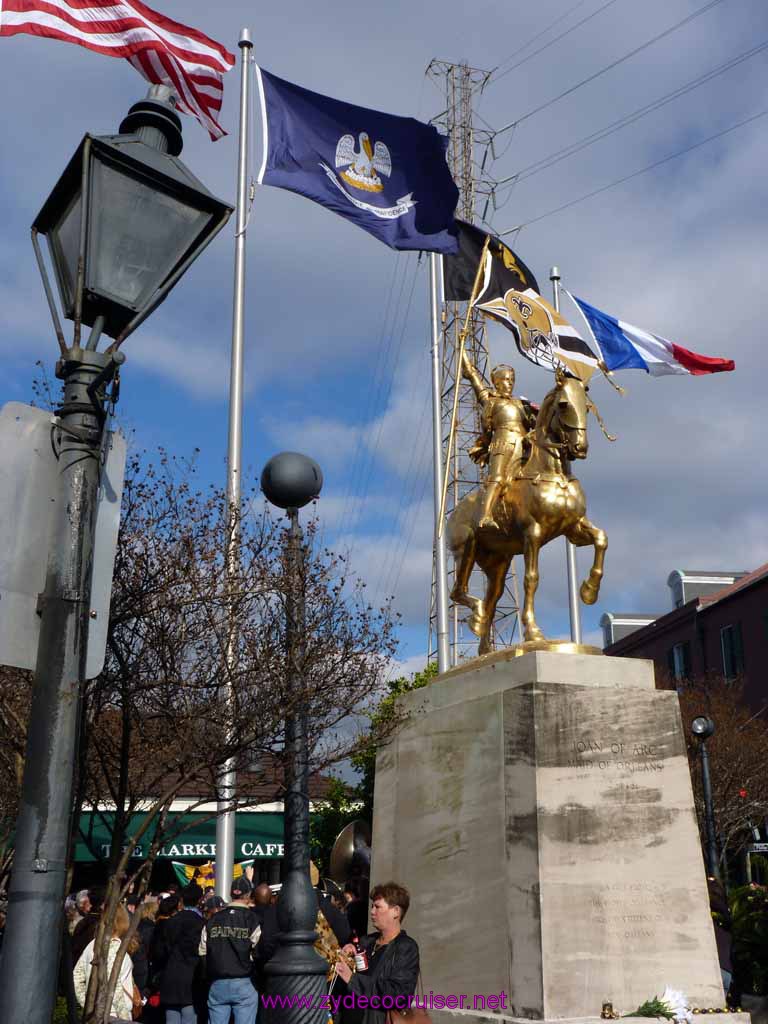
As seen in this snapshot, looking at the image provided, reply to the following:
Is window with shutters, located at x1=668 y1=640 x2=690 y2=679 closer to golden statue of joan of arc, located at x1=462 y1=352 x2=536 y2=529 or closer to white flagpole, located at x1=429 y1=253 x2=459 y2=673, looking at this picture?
white flagpole, located at x1=429 y1=253 x2=459 y2=673

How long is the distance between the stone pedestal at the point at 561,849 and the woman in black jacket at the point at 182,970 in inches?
96.3

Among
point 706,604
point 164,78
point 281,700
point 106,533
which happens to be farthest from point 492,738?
point 706,604

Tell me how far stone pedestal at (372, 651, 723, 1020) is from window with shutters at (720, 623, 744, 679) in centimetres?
3012

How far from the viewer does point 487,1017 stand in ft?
23.6

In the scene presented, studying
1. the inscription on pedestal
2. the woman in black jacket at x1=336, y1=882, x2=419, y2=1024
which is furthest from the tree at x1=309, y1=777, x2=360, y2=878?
the woman in black jacket at x1=336, y1=882, x2=419, y2=1024

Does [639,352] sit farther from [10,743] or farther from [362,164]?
[10,743]

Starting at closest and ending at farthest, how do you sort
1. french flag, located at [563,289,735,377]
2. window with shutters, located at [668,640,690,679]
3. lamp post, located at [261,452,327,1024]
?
1. lamp post, located at [261,452,327,1024]
2. french flag, located at [563,289,735,377]
3. window with shutters, located at [668,640,690,679]

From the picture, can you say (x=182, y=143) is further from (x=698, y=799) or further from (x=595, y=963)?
(x=698, y=799)

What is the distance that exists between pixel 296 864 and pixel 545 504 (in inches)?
157

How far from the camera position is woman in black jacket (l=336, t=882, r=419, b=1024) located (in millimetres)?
4898

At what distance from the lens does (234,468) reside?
13641mm

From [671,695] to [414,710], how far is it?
235cm

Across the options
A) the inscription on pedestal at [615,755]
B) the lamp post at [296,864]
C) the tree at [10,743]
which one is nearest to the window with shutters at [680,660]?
the tree at [10,743]

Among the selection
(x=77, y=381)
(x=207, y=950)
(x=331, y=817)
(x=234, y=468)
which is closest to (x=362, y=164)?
(x=234, y=468)
